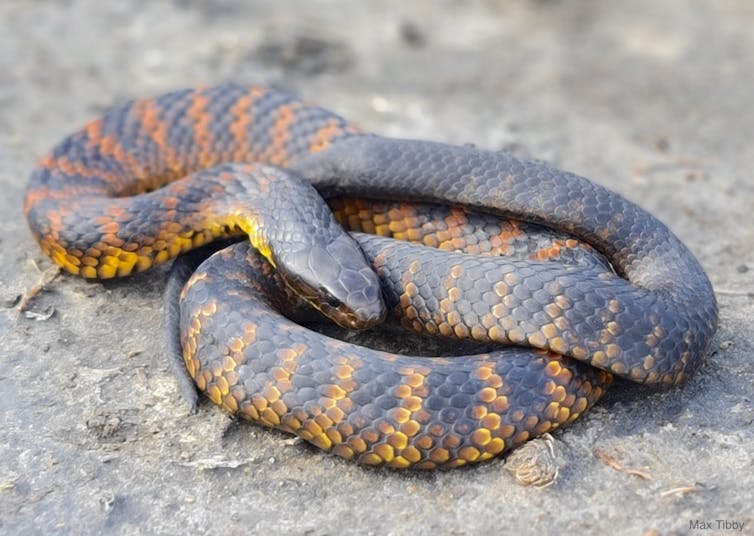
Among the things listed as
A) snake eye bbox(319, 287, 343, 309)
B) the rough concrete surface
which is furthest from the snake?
the rough concrete surface

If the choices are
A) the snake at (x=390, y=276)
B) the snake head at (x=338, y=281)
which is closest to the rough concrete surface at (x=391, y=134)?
the snake at (x=390, y=276)

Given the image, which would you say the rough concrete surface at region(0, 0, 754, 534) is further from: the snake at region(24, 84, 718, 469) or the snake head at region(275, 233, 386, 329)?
the snake head at region(275, 233, 386, 329)

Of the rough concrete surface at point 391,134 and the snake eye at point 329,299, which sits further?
the snake eye at point 329,299

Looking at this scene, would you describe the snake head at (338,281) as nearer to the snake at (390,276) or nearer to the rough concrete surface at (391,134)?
the snake at (390,276)

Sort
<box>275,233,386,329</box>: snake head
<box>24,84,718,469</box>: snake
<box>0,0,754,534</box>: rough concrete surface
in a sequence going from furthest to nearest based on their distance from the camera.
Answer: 1. <box>275,233,386,329</box>: snake head
2. <box>24,84,718,469</box>: snake
3. <box>0,0,754,534</box>: rough concrete surface

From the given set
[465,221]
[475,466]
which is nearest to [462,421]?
[475,466]

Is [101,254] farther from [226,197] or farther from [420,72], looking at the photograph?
[420,72]

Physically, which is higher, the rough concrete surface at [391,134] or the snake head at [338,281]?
the snake head at [338,281]
